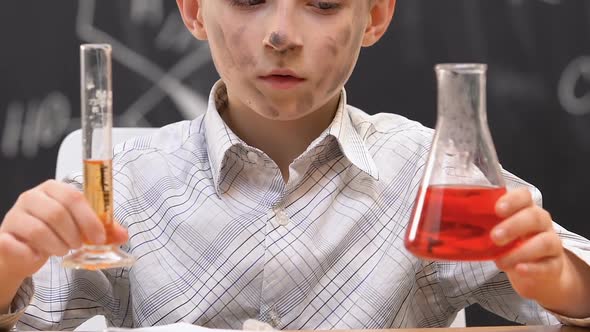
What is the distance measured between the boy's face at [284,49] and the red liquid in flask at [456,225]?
33 centimetres

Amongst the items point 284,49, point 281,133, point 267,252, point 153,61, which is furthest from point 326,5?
point 153,61

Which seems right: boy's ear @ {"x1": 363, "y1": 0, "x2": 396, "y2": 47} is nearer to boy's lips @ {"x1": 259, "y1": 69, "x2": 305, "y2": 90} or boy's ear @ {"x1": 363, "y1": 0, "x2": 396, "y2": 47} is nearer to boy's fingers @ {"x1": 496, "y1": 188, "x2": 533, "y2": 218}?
boy's lips @ {"x1": 259, "y1": 69, "x2": 305, "y2": 90}

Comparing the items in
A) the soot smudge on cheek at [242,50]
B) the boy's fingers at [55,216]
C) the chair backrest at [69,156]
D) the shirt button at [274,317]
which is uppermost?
the soot smudge on cheek at [242,50]

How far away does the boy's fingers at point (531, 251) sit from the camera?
809 mm

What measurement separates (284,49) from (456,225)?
1.18ft

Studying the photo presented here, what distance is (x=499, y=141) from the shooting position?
1997 mm

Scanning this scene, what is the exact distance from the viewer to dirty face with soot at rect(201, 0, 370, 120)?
1.02 metres

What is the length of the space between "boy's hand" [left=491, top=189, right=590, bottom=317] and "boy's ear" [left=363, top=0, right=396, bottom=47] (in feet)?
1.43

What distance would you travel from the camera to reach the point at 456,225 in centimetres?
73

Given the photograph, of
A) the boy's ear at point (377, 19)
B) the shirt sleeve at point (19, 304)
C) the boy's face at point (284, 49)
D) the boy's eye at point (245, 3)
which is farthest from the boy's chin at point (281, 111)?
the shirt sleeve at point (19, 304)

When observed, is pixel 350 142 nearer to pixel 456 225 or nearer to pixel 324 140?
pixel 324 140

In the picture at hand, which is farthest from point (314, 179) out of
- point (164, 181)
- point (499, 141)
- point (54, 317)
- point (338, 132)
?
point (499, 141)

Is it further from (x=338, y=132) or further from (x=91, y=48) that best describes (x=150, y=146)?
(x=91, y=48)

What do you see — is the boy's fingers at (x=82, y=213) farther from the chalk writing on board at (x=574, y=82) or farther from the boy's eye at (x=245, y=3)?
the chalk writing on board at (x=574, y=82)
